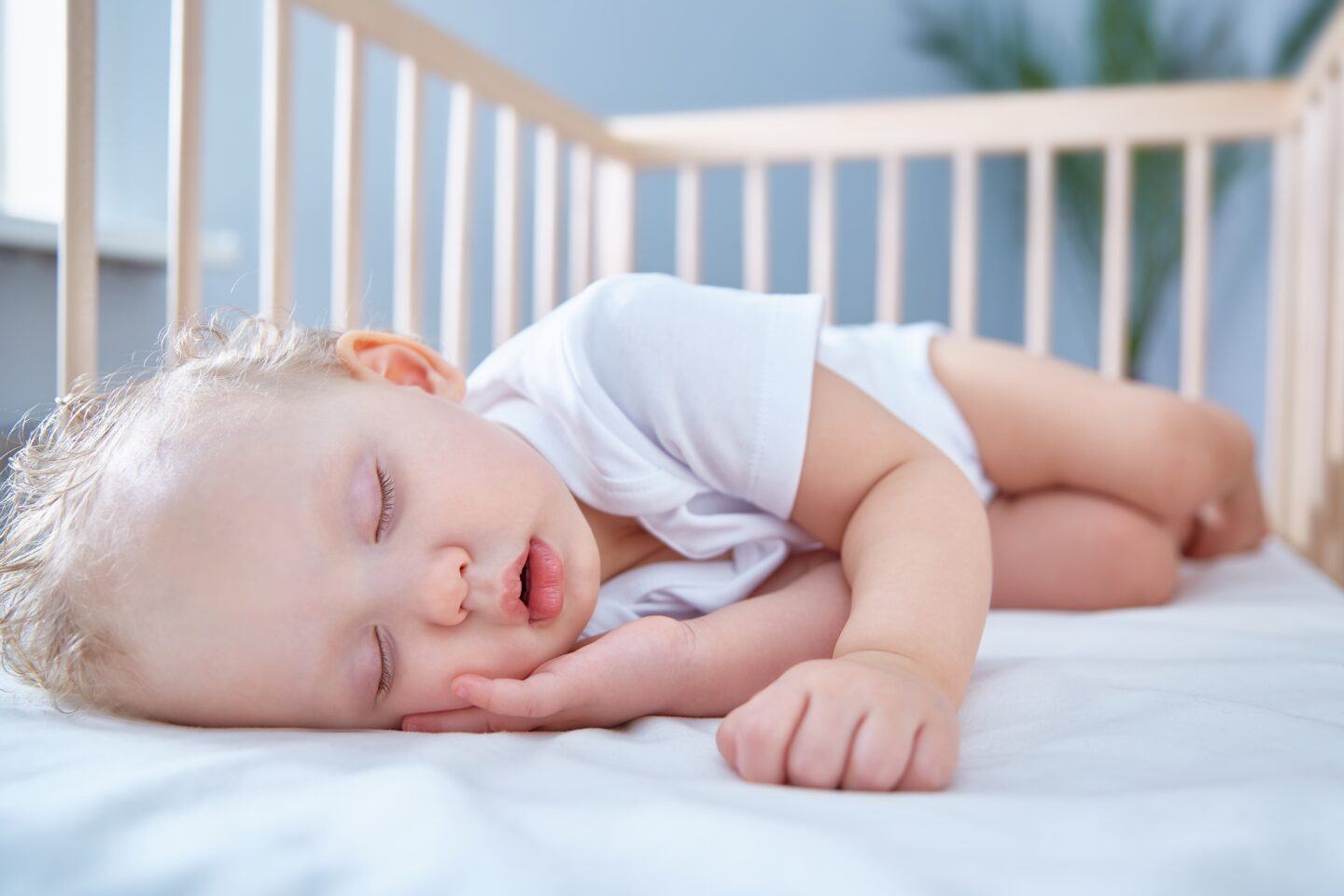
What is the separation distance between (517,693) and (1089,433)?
70cm

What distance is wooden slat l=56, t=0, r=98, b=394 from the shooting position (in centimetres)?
82

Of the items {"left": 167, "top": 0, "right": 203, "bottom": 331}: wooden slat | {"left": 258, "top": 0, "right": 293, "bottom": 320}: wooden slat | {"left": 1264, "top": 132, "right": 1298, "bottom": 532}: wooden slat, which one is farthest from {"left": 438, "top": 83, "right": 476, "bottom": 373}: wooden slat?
{"left": 1264, "top": 132, "right": 1298, "bottom": 532}: wooden slat

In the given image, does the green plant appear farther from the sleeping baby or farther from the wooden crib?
the sleeping baby

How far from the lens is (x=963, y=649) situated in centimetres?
56

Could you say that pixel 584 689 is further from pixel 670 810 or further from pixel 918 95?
pixel 918 95

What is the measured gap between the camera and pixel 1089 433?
1.05m

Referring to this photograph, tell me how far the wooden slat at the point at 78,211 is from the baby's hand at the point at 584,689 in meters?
0.45

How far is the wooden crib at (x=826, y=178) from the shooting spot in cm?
106

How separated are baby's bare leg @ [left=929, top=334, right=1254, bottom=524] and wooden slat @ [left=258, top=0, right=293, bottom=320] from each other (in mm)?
650

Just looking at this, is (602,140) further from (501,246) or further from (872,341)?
(872,341)

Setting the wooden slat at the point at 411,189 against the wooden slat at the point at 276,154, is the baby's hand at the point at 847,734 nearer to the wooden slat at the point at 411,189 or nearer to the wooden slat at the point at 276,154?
the wooden slat at the point at 276,154

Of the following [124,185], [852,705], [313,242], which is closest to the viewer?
[852,705]

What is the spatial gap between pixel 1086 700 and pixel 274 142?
87 cm

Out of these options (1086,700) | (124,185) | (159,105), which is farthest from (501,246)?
(1086,700)
